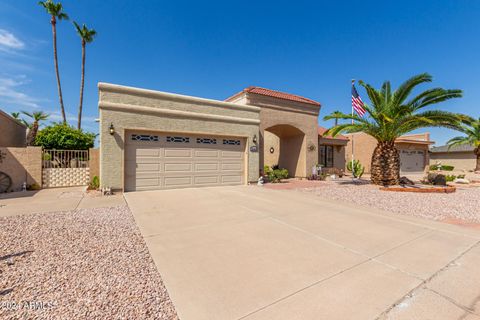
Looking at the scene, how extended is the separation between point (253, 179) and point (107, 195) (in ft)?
24.0

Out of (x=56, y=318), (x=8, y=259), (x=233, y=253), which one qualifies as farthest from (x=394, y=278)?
(x=8, y=259)

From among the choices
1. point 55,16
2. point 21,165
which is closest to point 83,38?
point 55,16

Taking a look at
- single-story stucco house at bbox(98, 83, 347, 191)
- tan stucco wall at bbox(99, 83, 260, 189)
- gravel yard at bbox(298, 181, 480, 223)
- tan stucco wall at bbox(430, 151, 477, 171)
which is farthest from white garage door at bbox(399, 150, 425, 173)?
tan stucco wall at bbox(99, 83, 260, 189)

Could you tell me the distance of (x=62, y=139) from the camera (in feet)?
43.2

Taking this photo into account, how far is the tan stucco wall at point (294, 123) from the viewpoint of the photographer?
13648 mm

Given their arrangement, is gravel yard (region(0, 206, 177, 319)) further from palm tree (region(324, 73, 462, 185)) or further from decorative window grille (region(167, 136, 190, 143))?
palm tree (region(324, 73, 462, 185))

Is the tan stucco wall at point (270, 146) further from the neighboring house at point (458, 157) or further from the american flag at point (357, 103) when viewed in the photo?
the neighboring house at point (458, 157)

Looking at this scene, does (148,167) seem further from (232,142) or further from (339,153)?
(339,153)

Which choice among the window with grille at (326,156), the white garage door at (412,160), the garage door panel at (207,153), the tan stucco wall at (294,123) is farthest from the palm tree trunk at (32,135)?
the white garage door at (412,160)

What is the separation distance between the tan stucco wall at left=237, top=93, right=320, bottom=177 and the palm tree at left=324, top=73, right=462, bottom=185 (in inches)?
119

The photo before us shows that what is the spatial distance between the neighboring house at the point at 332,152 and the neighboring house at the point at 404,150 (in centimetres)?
164

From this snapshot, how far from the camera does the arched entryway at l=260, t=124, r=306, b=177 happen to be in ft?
51.5

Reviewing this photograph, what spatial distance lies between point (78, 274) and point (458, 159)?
45.3 metres

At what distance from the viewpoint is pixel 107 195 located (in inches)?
330
